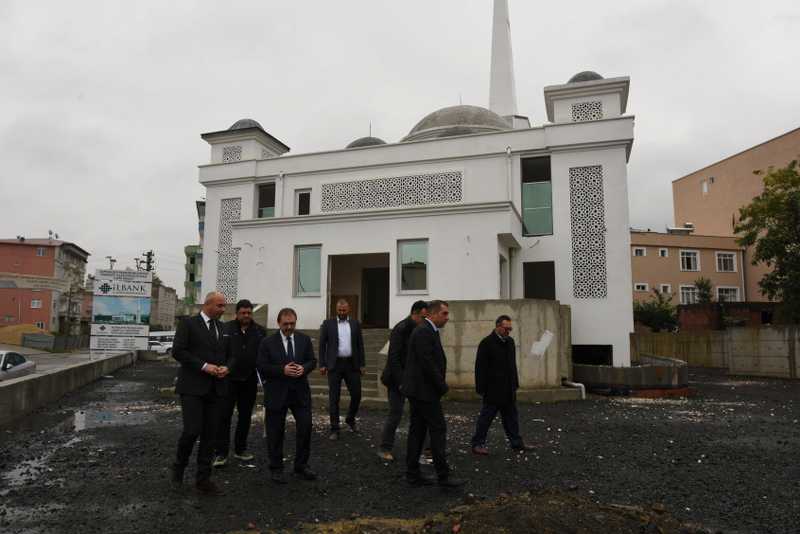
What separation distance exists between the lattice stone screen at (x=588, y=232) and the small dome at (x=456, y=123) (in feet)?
14.7

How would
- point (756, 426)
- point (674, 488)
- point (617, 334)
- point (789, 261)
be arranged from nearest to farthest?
1. point (674, 488)
2. point (756, 426)
3. point (617, 334)
4. point (789, 261)

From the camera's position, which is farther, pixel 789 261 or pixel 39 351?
pixel 39 351

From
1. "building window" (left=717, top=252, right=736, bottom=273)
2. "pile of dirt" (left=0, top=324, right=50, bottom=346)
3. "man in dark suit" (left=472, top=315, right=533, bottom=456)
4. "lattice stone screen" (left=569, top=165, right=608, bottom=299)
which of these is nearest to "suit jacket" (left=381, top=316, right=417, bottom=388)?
"man in dark suit" (left=472, top=315, right=533, bottom=456)

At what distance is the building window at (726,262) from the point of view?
133 ft

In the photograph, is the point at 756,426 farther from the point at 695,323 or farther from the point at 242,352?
the point at 695,323

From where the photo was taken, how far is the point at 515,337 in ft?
36.6

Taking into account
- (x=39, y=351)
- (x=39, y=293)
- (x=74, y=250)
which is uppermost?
(x=74, y=250)

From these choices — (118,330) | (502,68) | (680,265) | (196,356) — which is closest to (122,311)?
(118,330)

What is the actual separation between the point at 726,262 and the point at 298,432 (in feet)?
143

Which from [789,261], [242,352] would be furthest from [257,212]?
[789,261]

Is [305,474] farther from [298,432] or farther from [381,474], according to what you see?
[381,474]

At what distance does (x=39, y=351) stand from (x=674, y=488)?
1691 inches

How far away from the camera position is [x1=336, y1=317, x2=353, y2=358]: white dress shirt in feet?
24.5

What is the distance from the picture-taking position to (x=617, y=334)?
15.0m
